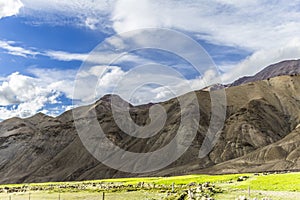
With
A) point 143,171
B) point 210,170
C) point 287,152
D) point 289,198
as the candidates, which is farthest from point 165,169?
point 289,198

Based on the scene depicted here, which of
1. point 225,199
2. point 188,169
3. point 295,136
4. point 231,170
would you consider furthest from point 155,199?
point 295,136

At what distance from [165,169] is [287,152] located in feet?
181

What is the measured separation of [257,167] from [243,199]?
469ft

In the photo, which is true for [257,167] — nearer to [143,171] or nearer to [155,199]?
[143,171]

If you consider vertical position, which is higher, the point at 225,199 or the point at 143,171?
the point at 143,171

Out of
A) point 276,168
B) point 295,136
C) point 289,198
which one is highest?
point 295,136

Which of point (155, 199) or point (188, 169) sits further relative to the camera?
point (188, 169)

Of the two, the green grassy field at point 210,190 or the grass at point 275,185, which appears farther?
the grass at point 275,185

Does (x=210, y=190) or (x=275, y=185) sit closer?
(x=210, y=190)

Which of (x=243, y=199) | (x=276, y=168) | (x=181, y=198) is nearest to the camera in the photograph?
(x=243, y=199)

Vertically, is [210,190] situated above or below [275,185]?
below

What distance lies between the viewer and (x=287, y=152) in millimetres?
181000

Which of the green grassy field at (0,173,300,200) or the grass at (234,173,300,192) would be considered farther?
the grass at (234,173,300,192)

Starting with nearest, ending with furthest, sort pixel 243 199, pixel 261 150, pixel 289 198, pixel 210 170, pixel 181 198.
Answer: pixel 243 199, pixel 289 198, pixel 181 198, pixel 210 170, pixel 261 150
